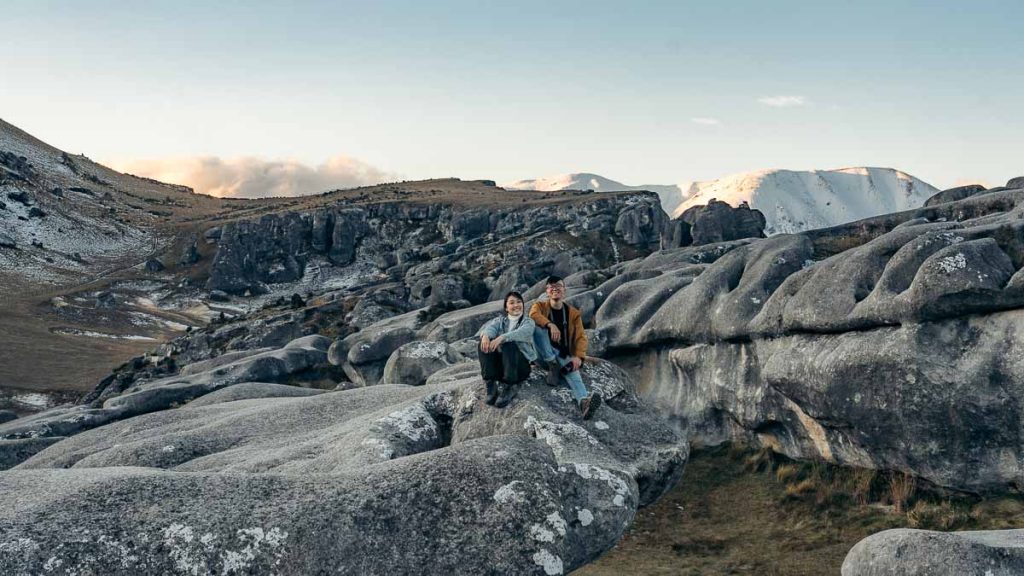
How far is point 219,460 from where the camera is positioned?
746 inches

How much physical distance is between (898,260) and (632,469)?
13.5m

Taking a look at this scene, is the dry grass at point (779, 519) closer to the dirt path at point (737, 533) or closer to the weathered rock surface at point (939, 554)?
the dirt path at point (737, 533)

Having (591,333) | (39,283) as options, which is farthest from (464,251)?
(591,333)

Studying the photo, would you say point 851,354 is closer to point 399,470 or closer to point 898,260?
point 898,260

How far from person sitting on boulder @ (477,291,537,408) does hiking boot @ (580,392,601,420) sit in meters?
1.56

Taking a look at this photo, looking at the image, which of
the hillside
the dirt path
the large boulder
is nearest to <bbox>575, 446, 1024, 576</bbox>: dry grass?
the dirt path

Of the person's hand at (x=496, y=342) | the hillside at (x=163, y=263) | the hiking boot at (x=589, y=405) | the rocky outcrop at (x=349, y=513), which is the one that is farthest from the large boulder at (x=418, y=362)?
the hillside at (x=163, y=263)

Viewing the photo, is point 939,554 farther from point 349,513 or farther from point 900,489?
point 349,513

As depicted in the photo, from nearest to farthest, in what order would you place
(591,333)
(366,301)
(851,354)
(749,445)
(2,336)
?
(851,354)
(749,445)
(591,333)
(366,301)
(2,336)

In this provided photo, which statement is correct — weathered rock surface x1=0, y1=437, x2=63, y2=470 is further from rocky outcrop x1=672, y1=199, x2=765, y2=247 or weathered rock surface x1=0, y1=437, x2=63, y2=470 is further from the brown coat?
rocky outcrop x1=672, y1=199, x2=765, y2=247

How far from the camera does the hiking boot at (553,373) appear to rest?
18.4 metres

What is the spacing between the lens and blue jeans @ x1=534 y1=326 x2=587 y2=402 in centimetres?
1799

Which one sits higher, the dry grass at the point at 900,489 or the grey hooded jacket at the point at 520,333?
the grey hooded jacket at the point at 520,333

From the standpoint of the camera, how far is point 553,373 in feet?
60.6
